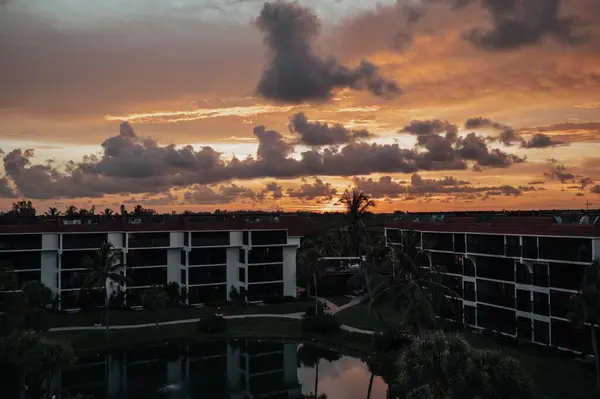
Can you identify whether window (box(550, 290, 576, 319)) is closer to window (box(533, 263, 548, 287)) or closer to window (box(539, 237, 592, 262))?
window (box(533, 263, 548, 287))

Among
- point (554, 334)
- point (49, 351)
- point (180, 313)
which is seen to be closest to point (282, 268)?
point (180, 313)

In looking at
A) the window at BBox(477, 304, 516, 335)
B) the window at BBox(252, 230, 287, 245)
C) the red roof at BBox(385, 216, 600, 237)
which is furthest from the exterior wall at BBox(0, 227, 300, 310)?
the window at BBox(477, 304, 516, 335)

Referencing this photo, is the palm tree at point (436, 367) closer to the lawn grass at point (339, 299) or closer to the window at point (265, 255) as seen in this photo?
the lawn grass at point (339, 299)

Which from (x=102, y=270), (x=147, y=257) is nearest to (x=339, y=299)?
(x=147, y=257)

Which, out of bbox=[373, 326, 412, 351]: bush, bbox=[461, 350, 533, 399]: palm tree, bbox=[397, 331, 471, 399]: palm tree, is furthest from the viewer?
bbox=[373, 326, 412, 351]: bush

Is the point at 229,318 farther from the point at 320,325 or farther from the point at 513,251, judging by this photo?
the point at 513,251

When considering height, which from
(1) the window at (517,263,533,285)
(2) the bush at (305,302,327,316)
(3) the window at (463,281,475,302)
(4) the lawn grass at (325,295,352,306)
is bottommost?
(4) the lawn grass at (325,295,352,306)

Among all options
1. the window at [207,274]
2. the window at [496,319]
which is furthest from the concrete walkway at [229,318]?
the window at [496,319]

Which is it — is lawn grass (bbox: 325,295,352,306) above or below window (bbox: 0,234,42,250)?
below
